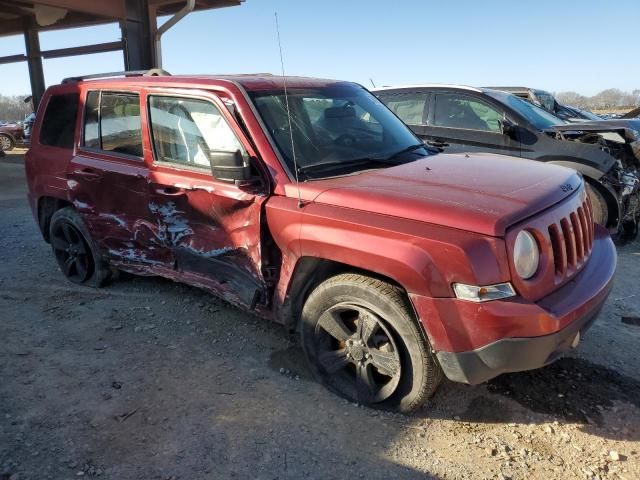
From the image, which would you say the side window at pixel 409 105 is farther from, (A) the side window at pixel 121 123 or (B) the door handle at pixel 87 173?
(B) the door handle at pixel 87 173

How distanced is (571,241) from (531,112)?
14.6ft

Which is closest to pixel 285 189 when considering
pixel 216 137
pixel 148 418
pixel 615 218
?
pixel 216 137

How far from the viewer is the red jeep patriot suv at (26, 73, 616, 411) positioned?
2.49 m

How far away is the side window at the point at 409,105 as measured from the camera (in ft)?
22.8

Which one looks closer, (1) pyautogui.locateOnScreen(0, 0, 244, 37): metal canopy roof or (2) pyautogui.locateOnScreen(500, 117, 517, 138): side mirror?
(2) pyautogui.locateOnScreen(500, 117, 517, 138): side mirror

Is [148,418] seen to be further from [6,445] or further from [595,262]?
[595,262]

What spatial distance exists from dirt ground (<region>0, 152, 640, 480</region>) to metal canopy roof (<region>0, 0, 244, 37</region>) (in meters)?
8.20

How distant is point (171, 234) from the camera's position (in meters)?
3.86

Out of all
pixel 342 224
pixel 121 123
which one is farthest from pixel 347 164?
pixel 121 123

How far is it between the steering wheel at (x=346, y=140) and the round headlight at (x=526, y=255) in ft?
4.88

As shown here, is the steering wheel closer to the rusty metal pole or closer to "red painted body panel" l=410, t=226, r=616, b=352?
"red painted body panel" l=410, t=226, r=616, b=352

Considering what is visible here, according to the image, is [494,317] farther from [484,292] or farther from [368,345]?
[368,345]

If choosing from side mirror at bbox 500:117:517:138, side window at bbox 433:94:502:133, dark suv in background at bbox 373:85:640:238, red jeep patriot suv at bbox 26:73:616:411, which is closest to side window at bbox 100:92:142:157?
red jeep patriot suv at bbox 26:73:616:411

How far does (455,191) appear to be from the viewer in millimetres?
2797
